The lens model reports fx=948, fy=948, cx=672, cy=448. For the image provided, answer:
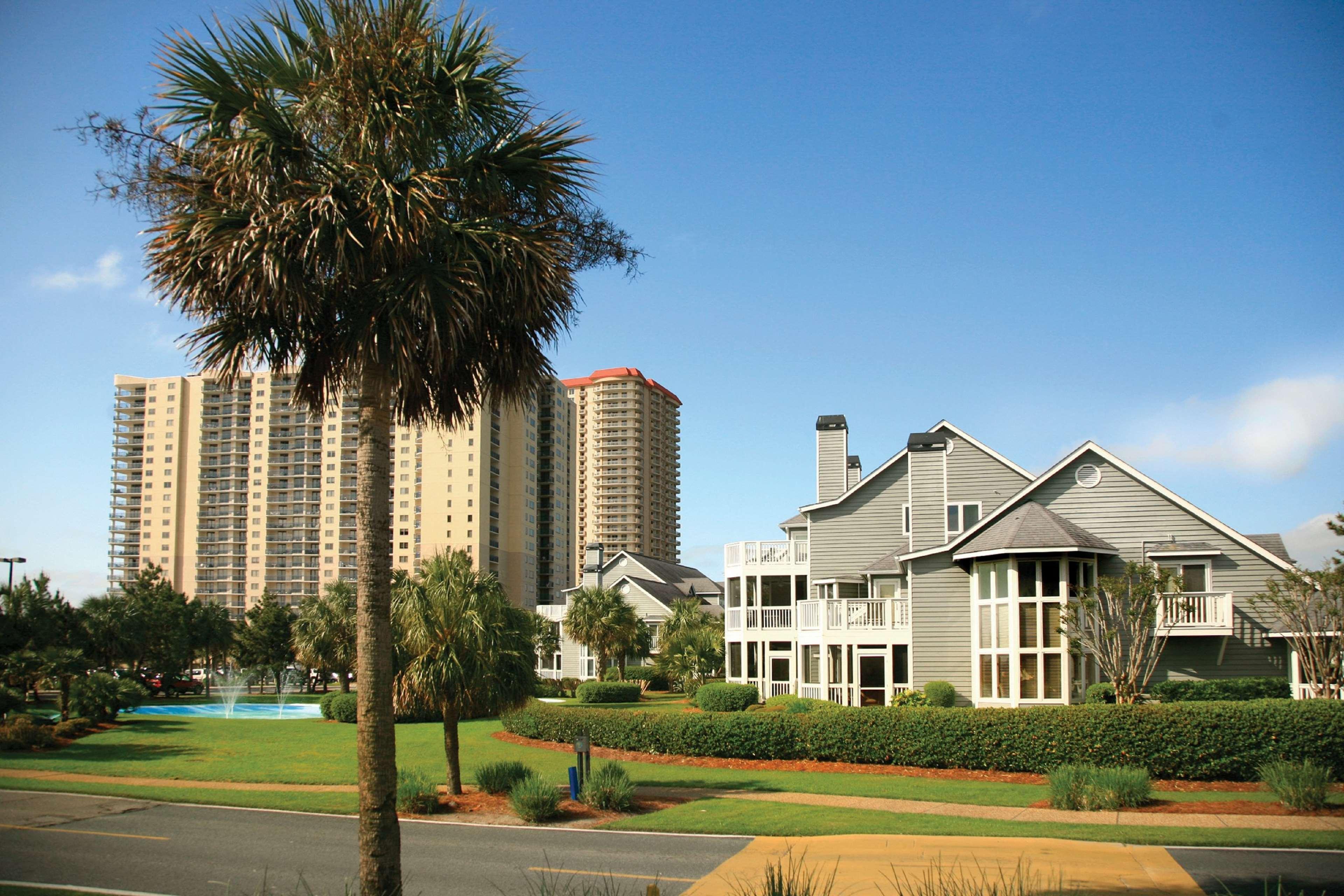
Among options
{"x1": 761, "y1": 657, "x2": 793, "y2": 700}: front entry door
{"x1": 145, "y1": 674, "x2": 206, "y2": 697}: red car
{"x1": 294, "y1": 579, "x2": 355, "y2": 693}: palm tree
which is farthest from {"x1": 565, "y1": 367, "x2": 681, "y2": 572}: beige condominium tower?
{"x1": 761, "y1": 657, "x2": 793, "y2": 700}: front entry door

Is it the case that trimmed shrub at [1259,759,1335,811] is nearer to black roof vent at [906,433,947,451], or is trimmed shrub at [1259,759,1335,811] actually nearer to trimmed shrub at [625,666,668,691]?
black roof vent at [906,433,947,451]

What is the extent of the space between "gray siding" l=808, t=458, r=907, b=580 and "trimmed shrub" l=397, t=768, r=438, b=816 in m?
21.4

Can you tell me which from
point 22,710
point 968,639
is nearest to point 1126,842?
point 968,639

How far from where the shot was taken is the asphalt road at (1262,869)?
10961 mm

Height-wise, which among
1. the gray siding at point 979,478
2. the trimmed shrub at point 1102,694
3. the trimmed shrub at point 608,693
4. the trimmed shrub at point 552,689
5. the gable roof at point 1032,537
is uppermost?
the gray siding at point 979,478

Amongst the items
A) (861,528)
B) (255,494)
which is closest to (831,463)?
(861,528)

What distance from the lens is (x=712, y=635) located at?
49.2 meters

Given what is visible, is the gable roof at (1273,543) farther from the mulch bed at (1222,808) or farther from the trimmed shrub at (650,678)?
the trimmed shrub at (650,678)

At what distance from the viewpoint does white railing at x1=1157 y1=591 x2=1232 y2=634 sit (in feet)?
82.5

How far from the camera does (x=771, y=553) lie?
41.2 meters

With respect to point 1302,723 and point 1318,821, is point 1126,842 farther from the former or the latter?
point 1302,723

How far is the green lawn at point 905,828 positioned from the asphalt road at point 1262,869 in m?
0.49

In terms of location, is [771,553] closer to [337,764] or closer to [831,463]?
[831,463]

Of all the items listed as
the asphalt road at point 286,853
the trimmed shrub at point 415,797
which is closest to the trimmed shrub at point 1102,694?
the asphalt road at point 286,853
